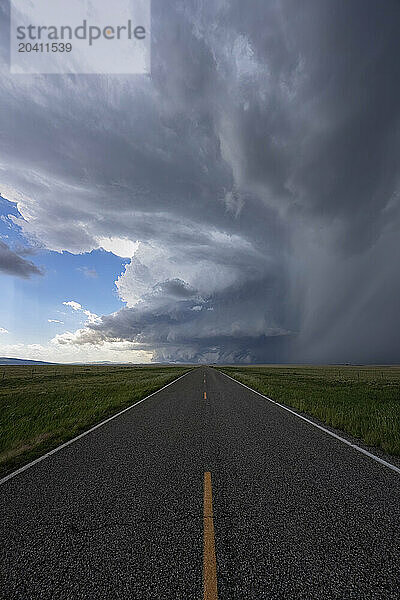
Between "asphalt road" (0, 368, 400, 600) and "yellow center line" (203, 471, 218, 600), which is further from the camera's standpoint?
"asphalt road" (0, 368, 400, 600)

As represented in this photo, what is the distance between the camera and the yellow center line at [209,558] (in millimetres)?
2486

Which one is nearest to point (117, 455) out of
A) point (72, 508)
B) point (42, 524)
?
point (72, 508)

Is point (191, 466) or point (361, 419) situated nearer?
point (191, 466)

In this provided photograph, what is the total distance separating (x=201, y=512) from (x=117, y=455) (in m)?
3.09

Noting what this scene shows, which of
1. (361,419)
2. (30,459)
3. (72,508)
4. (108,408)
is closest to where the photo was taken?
(72,508)

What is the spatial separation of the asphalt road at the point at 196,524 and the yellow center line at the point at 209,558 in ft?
0.19

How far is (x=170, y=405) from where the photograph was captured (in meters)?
13.5

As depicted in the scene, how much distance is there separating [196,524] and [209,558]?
69cm

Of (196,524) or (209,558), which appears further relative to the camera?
(196,524)

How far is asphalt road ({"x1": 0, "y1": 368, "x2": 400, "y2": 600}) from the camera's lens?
2604 mm

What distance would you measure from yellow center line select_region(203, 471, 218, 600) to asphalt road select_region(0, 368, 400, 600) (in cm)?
6

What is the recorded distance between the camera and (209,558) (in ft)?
9.46

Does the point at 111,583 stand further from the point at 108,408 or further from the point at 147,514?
the point at 108,408

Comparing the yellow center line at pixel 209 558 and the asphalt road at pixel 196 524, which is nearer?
the yellow center line at pixel 209 558
